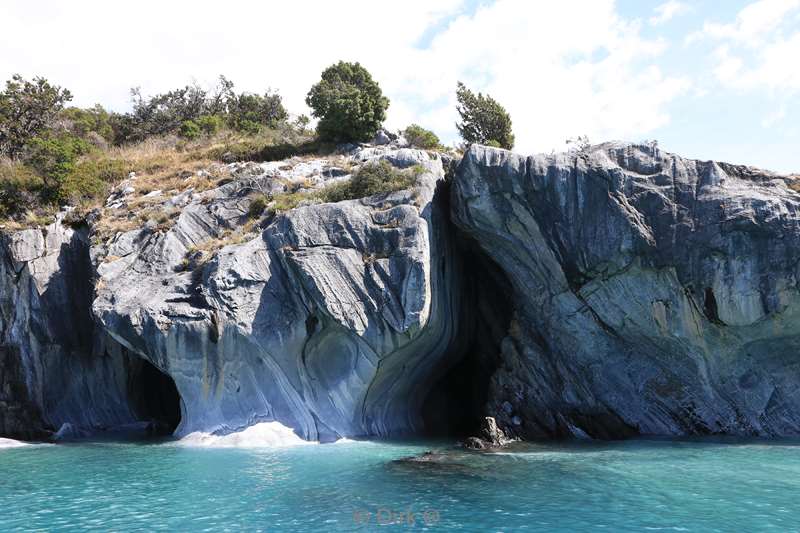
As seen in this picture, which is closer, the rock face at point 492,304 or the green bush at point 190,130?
the rock face at point 492,304

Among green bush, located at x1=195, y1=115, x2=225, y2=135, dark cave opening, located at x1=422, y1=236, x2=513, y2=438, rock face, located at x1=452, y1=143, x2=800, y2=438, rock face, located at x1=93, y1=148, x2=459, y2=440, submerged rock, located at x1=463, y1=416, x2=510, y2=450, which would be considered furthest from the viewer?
green bush, located at x1=195, y1=115, x2=225, y2=135

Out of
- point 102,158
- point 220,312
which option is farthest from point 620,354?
point 102,158

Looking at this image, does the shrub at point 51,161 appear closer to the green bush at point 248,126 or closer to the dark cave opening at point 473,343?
the green bush at point 248,126

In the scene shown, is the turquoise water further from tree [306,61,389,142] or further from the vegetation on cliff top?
tree [306,61,389,142]

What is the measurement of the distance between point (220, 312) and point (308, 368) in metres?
3.67

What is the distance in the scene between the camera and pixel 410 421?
1032 inches

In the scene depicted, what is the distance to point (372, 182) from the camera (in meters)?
25.1

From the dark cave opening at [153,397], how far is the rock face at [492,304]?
320cm

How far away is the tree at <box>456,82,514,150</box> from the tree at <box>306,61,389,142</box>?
5.59 metres

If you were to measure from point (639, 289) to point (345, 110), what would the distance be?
1886 centimetres

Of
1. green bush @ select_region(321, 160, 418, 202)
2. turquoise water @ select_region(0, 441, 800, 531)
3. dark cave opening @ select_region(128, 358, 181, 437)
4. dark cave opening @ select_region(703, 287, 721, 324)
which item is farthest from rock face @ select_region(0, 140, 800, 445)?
dark cave opening @ select_region(128, 358, 181, 437)

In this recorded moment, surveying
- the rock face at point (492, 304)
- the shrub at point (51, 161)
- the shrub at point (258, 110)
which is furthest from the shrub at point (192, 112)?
the rock face at point (492, 304)

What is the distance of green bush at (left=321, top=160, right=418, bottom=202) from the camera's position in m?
24.7

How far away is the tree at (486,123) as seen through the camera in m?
38.5
